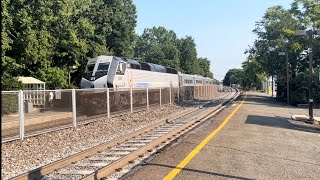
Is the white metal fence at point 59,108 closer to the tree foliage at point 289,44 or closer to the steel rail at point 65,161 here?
the steel rail at point 65,161

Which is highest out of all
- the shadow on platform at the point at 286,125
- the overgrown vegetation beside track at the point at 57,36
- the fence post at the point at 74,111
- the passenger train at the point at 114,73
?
the overgrown vegetation beside track at the point at 57,36

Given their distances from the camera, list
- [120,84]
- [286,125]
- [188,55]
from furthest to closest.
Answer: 1. [188,55]
2. [120,84]
3. [286,125]

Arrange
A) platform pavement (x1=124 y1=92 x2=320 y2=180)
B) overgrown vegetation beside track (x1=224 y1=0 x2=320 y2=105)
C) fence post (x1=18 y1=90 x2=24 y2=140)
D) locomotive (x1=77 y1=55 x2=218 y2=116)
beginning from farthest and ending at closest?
overgrown vegetation beside track (x1=224 y1=0 x2=320 y2=105) → locomotive (x1=77 y1=55 x2=218 y2=116) → fence post (x1=18 y1=90 x2=24 y2=140) → platform pavement (x1=124 y1=92 x2=320 y2=180)

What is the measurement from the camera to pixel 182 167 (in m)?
8.56

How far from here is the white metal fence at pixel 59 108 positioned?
1283 centimetres

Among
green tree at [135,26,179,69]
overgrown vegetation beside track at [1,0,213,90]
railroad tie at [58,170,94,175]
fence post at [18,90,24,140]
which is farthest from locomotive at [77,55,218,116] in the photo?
green tree at [135,26,179,69]

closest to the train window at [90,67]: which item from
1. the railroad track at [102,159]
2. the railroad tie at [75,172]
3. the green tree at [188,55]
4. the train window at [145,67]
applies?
the train window at [145,67]

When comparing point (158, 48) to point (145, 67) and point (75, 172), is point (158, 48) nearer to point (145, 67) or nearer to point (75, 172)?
point (145, 67)

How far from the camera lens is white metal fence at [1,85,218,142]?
12828 millimetres

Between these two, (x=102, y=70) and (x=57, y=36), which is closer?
(x=102, y=70)

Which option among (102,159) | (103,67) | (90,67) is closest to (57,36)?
(90,67)

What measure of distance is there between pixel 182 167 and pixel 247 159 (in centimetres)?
195

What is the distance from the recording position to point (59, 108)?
15.9 metres

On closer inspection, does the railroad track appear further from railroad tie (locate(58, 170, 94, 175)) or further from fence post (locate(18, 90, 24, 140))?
fence post (locate(18, 90, 24, 140))
